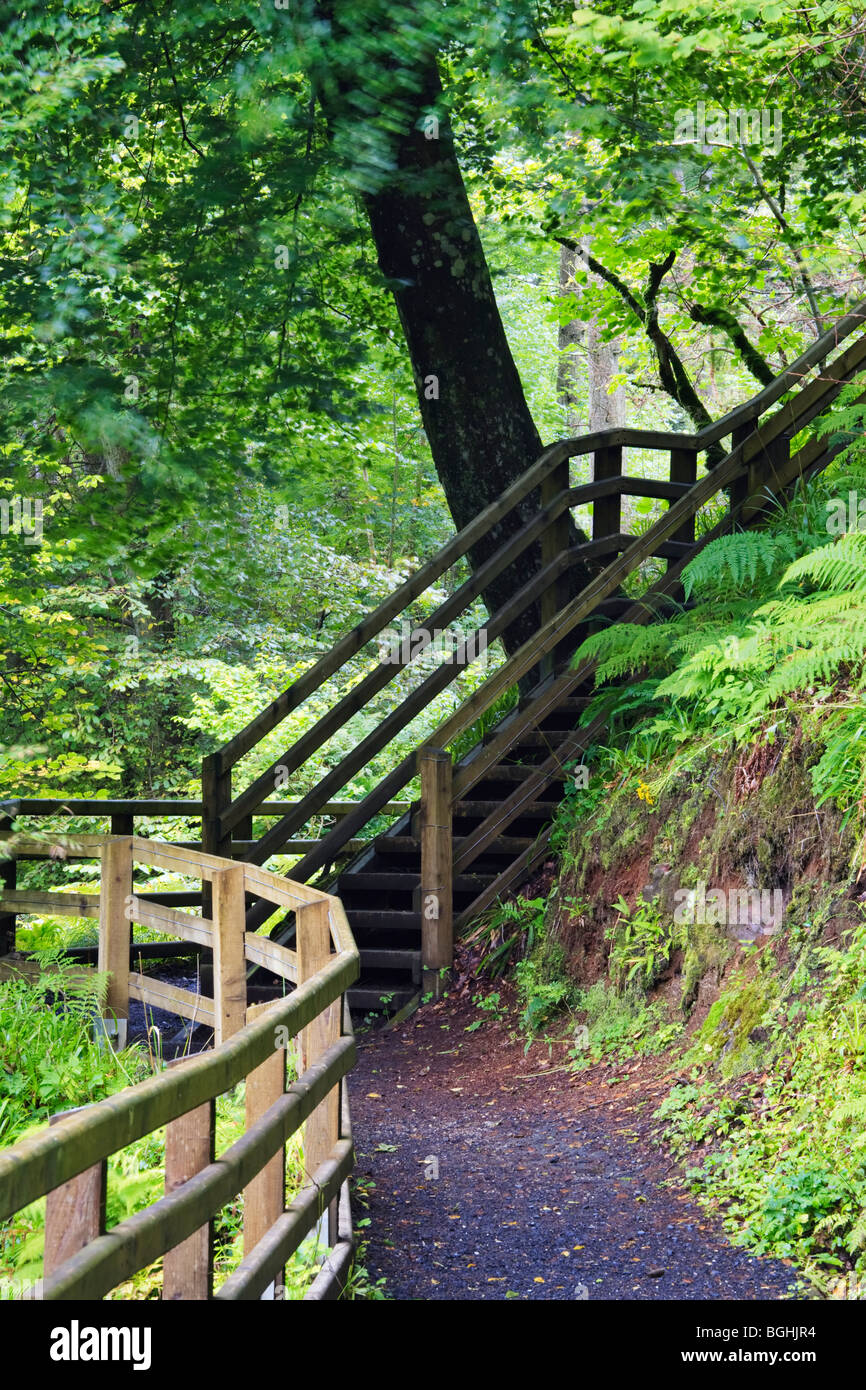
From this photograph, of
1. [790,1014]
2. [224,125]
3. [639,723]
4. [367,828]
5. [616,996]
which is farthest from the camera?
[367,828]

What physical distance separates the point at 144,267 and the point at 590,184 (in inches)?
124

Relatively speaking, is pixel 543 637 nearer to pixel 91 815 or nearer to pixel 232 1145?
pixel 91 815

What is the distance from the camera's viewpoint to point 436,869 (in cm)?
815

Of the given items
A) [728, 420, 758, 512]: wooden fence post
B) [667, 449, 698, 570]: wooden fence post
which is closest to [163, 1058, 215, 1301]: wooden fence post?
[728, 420, 758, 512]: wooden fence post

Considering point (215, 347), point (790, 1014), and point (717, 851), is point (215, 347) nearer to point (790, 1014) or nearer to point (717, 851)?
point (717, 851)

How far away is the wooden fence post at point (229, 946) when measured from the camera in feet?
19.6

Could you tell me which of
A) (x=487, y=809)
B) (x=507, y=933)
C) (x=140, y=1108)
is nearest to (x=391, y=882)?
(x=487, y=809)

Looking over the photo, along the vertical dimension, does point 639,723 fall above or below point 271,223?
below

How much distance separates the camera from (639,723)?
26.2 feet

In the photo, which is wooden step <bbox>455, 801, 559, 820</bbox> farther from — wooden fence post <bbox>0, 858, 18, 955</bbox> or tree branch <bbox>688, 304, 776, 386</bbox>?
tree branch <bbox>688, 304, 776, 386</bbox>

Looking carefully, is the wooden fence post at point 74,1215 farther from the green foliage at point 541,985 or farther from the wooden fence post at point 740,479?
the wooden fence post at point 740,479

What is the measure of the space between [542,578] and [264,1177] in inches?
237

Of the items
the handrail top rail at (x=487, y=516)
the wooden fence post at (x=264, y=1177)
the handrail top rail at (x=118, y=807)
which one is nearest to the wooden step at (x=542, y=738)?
the handrail top rail at (x=487, y=516)
